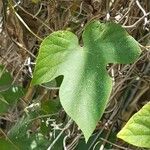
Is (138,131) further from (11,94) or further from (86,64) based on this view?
(11,94)

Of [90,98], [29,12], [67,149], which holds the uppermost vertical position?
[29,12]

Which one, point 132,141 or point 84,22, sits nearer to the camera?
point 132,141

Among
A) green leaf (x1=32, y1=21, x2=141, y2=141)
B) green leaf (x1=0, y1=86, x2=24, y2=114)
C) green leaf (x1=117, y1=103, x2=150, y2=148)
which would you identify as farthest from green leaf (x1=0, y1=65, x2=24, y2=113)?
green leaf (x1=117, y1=103, x2=150, y2=148)

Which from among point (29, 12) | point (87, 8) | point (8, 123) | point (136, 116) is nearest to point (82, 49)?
point (136, 116)

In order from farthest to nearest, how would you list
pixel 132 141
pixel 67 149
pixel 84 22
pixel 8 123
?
pixel 8 123
pixel 84 22
pixel 67 149
pixel 132 141

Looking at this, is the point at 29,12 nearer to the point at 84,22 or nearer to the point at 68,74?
the point at 84,22

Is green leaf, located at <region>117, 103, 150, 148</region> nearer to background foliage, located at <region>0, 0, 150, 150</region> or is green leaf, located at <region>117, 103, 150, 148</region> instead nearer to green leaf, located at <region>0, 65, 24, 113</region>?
background foliage, located at <region>0, 0, 150, 150</region>

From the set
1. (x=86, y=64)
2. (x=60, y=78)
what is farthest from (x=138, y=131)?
(x=60, y=78)
